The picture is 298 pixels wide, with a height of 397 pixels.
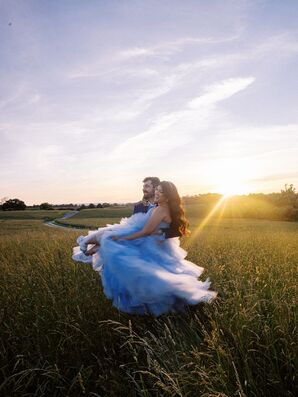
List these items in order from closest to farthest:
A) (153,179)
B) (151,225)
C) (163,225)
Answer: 1. (151,225)
2. (163,225)
3. (153,179)

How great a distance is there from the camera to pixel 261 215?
48.2 meters

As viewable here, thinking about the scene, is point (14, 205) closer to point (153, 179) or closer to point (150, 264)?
point (153, 179)

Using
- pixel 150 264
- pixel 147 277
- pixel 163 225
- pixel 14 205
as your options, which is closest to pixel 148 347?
pixel 147 277

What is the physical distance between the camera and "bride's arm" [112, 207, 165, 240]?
5.83 m

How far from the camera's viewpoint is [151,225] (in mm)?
5871

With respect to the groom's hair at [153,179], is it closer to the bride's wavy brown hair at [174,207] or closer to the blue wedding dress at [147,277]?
the bride's wavy brown hair at [174,207]

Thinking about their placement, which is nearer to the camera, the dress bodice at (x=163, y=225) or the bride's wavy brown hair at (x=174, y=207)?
the bride's wavy brown hair at (x=174, y=207)

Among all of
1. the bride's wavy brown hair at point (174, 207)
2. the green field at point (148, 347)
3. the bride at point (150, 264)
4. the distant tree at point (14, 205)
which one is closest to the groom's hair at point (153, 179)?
the bride at point (150, 264)

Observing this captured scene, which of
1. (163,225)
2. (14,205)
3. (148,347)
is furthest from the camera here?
(14,205)

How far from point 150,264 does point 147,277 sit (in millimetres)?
309

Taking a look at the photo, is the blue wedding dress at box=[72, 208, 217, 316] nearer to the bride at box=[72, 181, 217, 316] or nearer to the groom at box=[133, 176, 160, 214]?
the bride at box=[72, 181, 217, 316]

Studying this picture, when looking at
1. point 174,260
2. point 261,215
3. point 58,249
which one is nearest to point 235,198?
point 261,215

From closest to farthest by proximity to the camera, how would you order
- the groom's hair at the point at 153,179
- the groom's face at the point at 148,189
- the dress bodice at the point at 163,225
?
the dress bodice at the point at 163,225 → the groom's face at the point at 148,189 → the groom's hair at the point at 153,179

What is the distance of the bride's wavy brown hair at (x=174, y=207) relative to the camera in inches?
231
